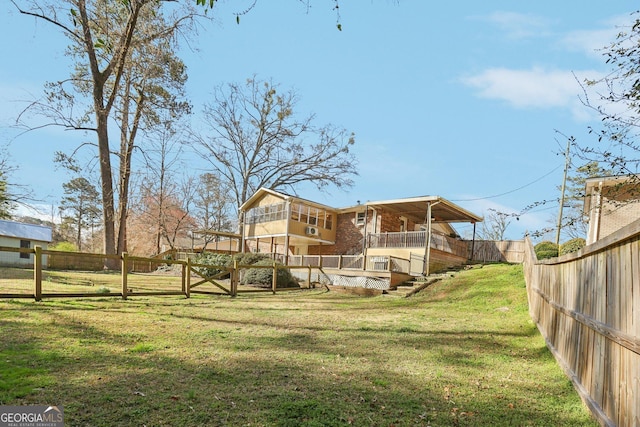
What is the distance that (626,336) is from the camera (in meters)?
2.91

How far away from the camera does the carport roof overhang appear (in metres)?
18.9

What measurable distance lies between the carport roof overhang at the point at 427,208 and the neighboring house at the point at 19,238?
925 inches

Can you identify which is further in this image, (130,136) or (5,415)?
(130,136)

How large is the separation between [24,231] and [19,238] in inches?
29.3

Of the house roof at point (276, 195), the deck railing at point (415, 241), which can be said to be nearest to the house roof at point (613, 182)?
the deck railing at point (415, 241)

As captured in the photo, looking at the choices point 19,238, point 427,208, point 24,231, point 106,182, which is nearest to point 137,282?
point 106,182

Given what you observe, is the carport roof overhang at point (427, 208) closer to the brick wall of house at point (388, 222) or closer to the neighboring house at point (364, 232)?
the neighboring house at point (364, 232)

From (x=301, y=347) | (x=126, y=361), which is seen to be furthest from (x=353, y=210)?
(x=126, y=361)

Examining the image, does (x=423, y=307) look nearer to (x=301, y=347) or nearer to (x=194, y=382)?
(x=301, y=347)

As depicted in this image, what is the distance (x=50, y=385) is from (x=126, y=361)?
102cm

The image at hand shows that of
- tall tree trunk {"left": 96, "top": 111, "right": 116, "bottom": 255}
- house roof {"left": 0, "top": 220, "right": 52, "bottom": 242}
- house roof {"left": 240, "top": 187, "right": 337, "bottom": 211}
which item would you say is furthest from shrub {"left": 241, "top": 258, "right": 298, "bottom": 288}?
house roof {"left": 0, "top": 220, "right": 52, "bottom": 242}

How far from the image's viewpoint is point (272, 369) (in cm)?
458

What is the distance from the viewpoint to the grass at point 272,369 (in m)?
3.33

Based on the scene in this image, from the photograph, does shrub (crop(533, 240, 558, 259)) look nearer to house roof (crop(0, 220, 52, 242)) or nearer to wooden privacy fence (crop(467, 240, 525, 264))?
wooden privacy fence (crop(467, 240, 525, 264))
